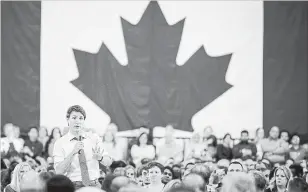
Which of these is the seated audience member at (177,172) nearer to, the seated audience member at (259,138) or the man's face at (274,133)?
the seated audience member at (259,138)

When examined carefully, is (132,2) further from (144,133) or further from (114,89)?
(144,133)

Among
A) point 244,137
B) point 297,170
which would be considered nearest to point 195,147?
point 244,137

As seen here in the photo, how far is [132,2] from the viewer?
1286cm

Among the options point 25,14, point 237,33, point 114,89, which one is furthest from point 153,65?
point 25,14

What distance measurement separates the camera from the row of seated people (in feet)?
36.1

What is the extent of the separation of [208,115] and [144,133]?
1808 mm

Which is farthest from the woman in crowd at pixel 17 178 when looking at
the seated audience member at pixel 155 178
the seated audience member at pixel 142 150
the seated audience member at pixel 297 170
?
the seated audience member at pixel 142 150

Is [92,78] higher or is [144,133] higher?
[92,78]

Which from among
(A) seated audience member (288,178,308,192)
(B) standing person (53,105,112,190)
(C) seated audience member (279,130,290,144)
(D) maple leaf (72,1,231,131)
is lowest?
(A) seated audience member (288,178,308,192)

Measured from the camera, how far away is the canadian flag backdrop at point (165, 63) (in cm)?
1274

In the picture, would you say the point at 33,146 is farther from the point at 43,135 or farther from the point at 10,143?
the point at 43,135

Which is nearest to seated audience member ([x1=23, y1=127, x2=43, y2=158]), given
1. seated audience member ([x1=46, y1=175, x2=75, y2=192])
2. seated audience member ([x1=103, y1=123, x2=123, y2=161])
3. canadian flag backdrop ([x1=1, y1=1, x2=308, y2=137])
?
seated audience member ([x1=103, y1=123, x2=123, y2=161])

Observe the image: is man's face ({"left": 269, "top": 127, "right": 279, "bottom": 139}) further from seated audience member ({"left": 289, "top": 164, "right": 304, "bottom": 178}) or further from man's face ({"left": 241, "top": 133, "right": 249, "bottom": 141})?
seated audience member ({"left": 289, "top": 164, "right": 304, "bottom": 178})

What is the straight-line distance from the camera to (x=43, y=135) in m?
11.9
